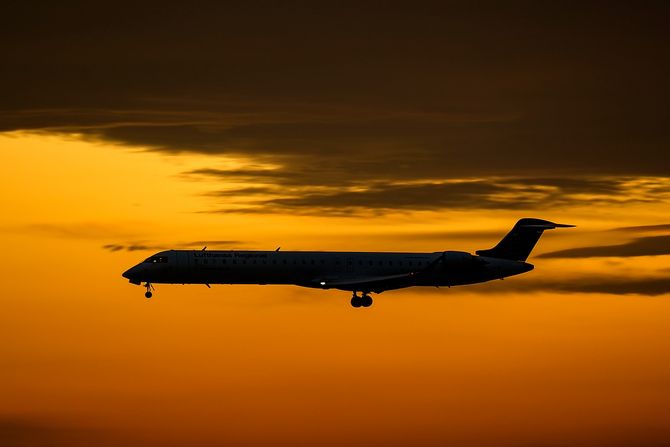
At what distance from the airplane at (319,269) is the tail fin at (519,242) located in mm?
3308

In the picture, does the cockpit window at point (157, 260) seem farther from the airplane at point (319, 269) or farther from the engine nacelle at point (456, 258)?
the engine nacelle at point (456, 258)

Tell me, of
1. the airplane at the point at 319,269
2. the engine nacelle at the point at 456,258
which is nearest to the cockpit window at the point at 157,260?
the airplane at the point at 319,269

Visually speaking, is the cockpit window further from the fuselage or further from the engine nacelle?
the engine nacelle

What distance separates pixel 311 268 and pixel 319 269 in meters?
0.84

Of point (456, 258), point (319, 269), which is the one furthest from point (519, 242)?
point (319, 269)

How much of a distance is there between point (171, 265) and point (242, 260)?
6255 mm

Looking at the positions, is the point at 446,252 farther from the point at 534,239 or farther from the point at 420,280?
the point at 534,239

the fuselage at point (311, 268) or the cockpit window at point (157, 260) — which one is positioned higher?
the cockpit window at point (157, 260)

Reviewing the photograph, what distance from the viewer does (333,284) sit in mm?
119812

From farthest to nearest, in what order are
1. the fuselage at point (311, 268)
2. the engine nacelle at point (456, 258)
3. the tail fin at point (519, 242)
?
1. the tail fin at point (519, 242)
2. the engine nacelle at point (456, 258)
3. the fuselage at point (311, 268)

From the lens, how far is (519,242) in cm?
13275

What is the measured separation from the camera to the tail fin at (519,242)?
132 meters

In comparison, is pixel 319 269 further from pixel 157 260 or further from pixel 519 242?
pixel 519 242

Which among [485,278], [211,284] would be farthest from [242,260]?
[485,278]
